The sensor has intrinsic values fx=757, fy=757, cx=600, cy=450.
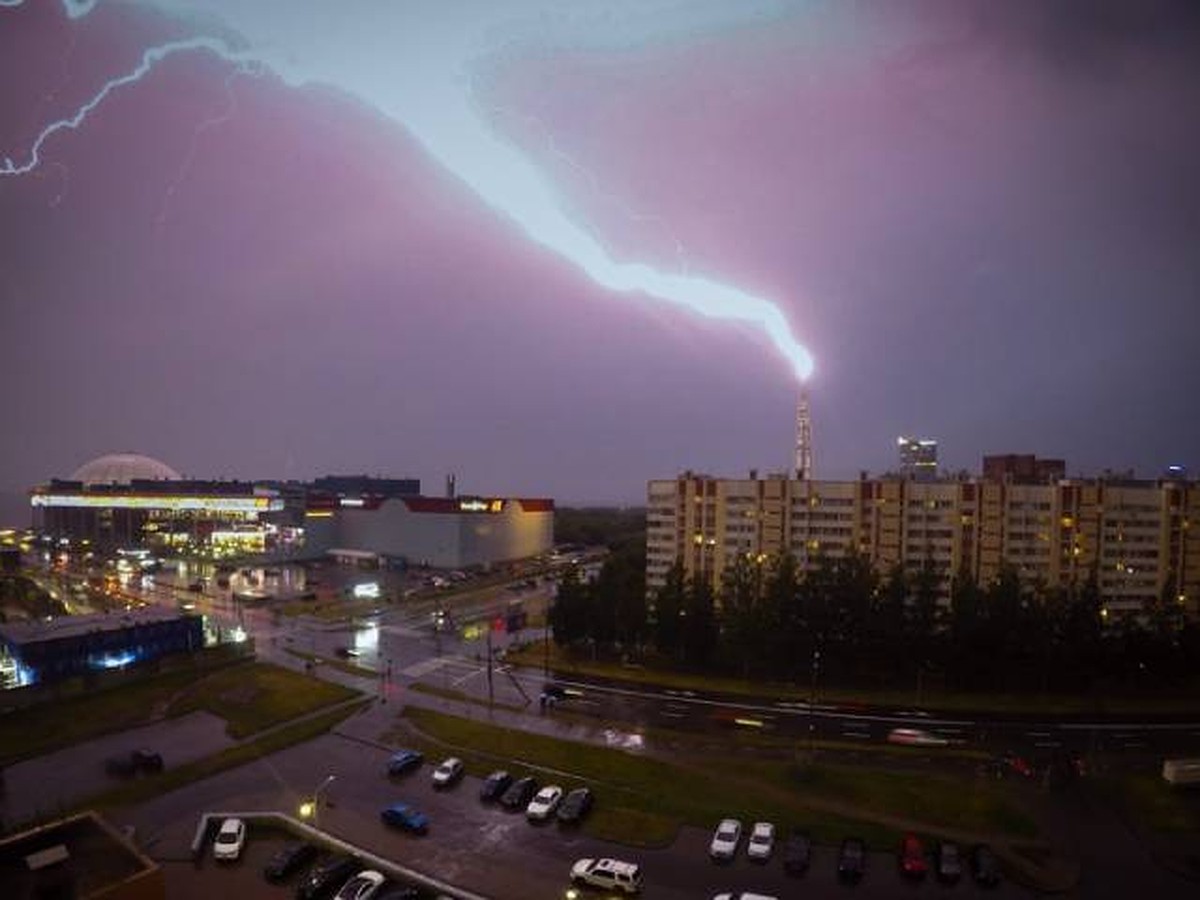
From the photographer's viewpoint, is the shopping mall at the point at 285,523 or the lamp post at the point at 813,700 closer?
the lamp post at the point at 813,700

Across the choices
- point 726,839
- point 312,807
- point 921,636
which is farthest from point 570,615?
point 726,839

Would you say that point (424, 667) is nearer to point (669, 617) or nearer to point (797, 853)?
point (669, 617)

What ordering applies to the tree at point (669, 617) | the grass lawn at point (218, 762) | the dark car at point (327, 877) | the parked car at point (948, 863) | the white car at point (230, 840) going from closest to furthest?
the dark car at point (327, 877), the parked car at point (948, 863), the white car at point (230, 840), the grass lawn at point (218, 762), the tree at point (669, 617)

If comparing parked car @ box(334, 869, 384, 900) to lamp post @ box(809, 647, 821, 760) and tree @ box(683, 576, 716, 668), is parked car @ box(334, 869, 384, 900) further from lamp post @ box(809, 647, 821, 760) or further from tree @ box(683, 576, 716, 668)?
tree @ box(683, 576, 716, 668)

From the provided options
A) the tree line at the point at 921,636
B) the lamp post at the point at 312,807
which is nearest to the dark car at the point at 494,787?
the lamp post at the point at 312,807

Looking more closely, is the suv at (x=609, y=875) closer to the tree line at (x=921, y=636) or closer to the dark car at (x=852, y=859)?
the dark car at (x=852, y=859)

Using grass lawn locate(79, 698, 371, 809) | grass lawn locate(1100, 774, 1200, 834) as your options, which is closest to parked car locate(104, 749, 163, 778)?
grass lawn locate(79, 698, 371, 809)
